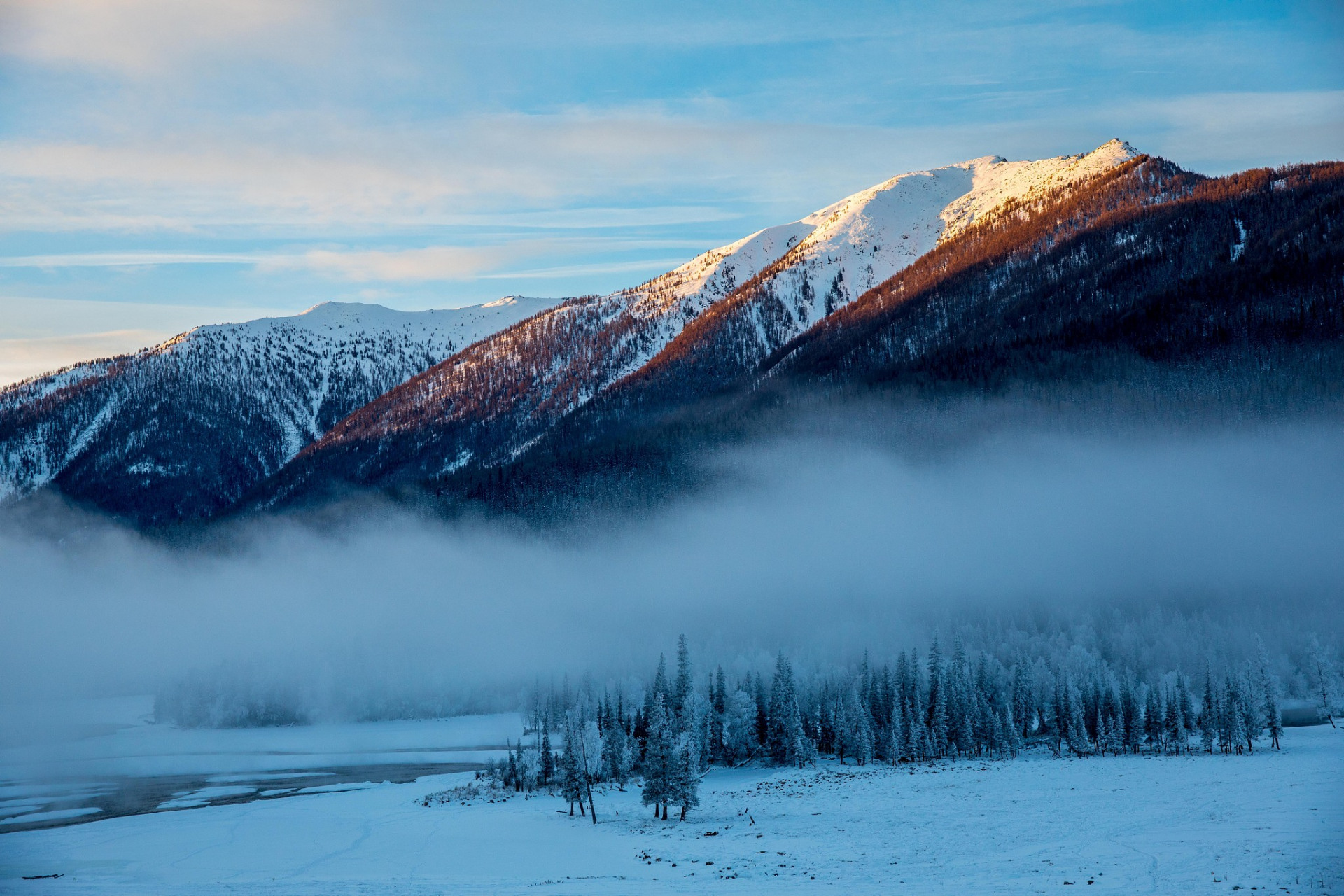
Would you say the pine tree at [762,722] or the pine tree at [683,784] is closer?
the pine tree at [683,784]

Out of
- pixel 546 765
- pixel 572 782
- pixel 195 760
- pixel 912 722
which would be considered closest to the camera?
pixel 572 782

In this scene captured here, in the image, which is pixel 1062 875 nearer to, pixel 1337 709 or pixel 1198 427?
pixel 1337 709

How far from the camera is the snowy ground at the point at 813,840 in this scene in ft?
124

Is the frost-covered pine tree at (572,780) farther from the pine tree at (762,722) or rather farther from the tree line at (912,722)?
the pine tree at (762,722)

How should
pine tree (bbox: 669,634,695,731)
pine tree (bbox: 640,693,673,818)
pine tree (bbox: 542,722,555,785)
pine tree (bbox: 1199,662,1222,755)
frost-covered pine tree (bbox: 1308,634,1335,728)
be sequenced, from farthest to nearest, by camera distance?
frost-covered pine tree (bbox: 1308,634,1335,728)
pine tree (bbox: 669,634,695,731)
pine tree (bbox: 542,722,555,785)
pine tree (bbox: 1199,662,1222,755)
pine tree (bbox: 640,693,673,818)

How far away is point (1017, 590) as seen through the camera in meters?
162

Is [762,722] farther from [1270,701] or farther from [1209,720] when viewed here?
Answer: [1270,701]

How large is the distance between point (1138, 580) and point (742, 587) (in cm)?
7159

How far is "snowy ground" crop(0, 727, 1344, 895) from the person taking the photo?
37.7 meters

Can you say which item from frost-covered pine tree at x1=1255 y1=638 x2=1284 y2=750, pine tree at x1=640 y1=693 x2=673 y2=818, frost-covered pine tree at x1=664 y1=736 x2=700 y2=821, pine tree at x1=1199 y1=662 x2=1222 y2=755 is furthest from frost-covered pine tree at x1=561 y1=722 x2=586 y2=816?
frost-covered pine tree at x1=1255 y1=638 x2=1284 y2=750

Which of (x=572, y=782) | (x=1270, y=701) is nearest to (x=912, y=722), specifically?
(x=1270, y=701)

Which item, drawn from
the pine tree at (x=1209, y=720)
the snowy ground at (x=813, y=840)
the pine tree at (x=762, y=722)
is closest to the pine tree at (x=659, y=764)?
the snowy ground at (x=813, y=840)

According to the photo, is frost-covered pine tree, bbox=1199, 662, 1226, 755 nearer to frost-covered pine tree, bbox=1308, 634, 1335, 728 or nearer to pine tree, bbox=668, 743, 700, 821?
frost-covered pine tree, bbox=1308, 634, 1335, 728

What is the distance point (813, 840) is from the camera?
4875 cm
